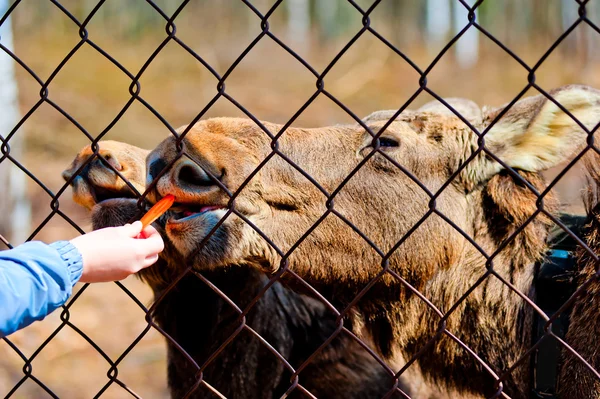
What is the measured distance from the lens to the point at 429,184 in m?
3.45

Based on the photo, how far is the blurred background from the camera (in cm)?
805

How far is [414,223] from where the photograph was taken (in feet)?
11.0

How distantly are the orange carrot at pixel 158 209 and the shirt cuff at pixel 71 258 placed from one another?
0.30 metres

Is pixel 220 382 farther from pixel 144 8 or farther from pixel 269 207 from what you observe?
pixel 144 8

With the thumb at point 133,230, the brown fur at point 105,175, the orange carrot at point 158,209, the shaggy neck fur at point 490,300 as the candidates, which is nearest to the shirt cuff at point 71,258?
the thumb at point 133,230

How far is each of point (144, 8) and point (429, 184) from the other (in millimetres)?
26764

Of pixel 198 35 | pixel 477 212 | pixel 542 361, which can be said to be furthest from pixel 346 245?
pixel 198 35

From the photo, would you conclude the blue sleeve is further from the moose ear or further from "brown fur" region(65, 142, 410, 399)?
"brown fur" region(65, 142, 410, 399)

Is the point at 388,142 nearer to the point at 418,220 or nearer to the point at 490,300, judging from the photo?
the point at 418,220

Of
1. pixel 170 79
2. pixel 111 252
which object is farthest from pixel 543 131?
pixel 170 79

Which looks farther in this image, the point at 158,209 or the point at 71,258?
the point at 158,209

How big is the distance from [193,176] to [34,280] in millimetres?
761

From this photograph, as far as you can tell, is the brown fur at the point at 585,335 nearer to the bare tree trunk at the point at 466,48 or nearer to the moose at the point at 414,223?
the moose at the point at 414,223

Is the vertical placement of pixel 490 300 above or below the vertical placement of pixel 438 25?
below
